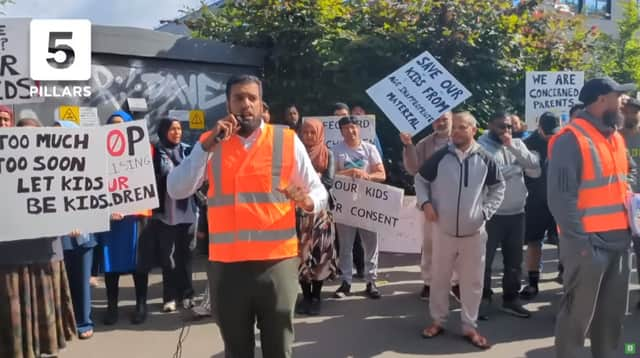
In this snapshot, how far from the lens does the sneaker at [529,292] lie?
6863mm

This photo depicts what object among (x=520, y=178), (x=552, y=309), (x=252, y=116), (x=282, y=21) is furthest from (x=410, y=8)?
(x=252, y=116)

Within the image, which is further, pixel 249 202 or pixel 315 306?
pixel 315 306

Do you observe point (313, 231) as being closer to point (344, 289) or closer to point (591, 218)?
point (344, 289)

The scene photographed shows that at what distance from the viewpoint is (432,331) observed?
220 inches

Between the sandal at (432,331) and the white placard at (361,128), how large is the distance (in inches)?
118

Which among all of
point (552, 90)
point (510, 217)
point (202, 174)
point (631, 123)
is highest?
point (552, 90)

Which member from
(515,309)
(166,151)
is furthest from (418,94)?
(166,151)

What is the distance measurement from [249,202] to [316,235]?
286 cm

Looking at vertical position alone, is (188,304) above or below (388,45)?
below

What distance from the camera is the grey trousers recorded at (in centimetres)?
407

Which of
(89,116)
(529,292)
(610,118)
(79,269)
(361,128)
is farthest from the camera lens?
(89,116)

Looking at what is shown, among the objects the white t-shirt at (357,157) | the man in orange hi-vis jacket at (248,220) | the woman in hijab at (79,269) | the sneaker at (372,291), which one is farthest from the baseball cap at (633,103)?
the woman in hijab at (79,269)

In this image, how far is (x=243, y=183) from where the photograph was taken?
335 centimetres

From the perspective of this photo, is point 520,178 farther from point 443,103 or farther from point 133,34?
point 133,34
